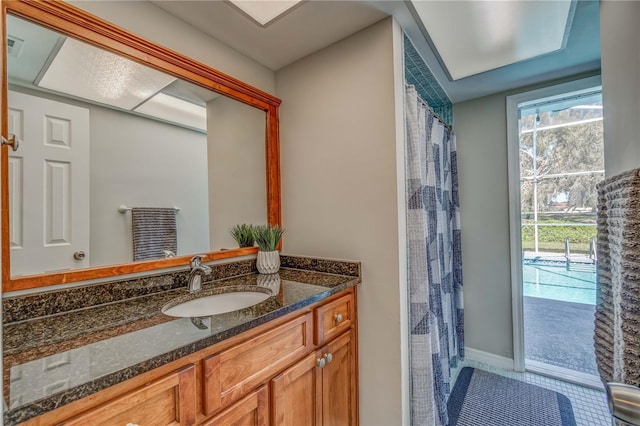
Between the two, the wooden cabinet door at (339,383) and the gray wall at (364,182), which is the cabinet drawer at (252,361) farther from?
the gray wall at (364,182)

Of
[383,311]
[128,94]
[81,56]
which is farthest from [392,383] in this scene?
[81,56]

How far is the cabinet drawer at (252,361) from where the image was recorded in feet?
2.79

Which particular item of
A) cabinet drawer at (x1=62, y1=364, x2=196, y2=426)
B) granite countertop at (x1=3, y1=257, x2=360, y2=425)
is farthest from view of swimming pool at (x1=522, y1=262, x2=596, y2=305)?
cabinet drawer at (x1=62, y1=364, x2=196, y2=426)

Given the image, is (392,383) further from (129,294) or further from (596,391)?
(596,391)

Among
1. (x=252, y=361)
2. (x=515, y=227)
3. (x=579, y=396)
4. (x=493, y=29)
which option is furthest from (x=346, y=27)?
(x=579, y=396)

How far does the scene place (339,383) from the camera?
1366 millimetres

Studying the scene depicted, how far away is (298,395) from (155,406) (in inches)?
22.5

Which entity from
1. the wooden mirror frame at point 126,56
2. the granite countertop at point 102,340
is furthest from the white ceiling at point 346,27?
the granite countertop at point 102,340

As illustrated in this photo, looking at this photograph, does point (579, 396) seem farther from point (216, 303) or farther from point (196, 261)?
point (196, 261)

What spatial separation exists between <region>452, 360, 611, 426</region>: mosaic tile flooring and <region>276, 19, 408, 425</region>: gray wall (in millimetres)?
1176

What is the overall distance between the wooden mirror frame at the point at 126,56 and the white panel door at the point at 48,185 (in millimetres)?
27

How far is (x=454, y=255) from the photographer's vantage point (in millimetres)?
2311

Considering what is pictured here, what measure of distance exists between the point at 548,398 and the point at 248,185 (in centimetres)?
235

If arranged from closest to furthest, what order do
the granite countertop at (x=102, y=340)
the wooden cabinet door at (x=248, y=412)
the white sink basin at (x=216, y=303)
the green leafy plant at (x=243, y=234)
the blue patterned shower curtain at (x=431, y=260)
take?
the granite countertop at (x=102, y=340), the wooden cabinet door at (x=248, y=412), the white sink basin at (x=216, y=303), the blue patterned shower curtain at (x=431, y=260), the green leafy plant at (x=243, y=234)
